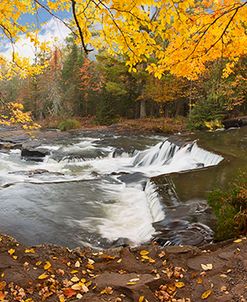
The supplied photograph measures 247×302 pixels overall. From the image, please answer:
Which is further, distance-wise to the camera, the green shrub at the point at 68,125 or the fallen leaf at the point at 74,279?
the green shrub at the point at 68,125

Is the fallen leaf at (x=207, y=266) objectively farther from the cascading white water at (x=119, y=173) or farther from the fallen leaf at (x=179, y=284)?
the cascading white water at (x=119, y=173)

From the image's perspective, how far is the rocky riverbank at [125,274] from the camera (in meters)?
3.82

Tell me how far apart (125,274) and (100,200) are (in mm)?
5615

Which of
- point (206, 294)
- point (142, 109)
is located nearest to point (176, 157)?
point (206, 294)

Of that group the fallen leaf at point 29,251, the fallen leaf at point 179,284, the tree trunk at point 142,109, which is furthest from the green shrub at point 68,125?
the fallen leaf at point 179,284

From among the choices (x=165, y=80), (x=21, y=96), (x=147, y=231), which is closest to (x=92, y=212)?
(x=147, y=231)

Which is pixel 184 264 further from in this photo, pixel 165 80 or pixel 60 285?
pixel 165 80

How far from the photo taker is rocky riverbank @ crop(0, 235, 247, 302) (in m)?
Answer: 3.82

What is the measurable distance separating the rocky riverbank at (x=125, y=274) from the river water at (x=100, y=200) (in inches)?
56.2

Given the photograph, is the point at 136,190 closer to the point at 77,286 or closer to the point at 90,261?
the point at 90,261

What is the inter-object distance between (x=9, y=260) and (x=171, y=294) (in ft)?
7.15

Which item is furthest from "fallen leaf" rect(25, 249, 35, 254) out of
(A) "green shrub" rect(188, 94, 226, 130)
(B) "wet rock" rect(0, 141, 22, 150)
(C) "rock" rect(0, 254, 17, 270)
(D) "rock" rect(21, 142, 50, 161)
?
(A) "green shrub" rect(188, 94, 226, 130)

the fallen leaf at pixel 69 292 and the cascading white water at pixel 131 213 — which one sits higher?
the fallen leaf at pixel 69 292

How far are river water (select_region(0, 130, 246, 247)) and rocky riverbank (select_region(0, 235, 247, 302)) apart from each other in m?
1.43
